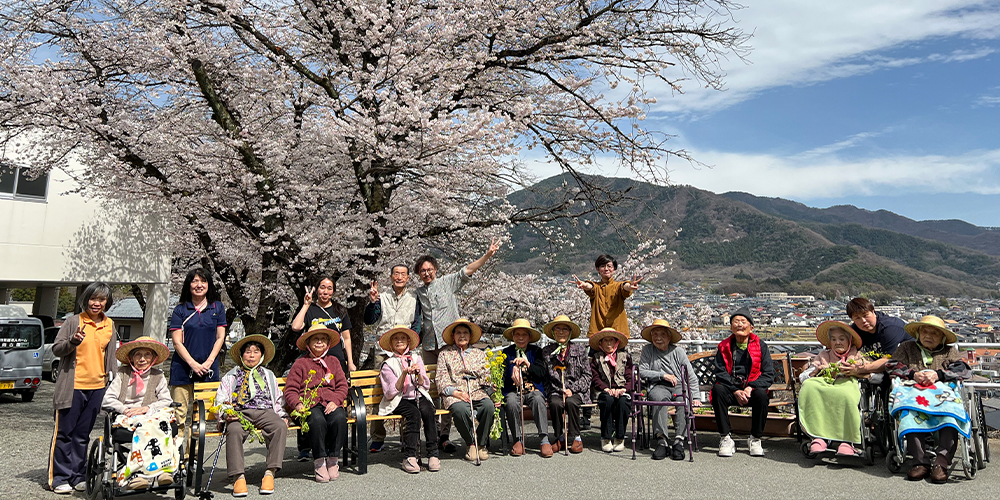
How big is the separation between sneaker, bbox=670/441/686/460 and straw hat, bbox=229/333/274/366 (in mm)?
3483

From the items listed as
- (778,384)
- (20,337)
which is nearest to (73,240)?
(20,337)

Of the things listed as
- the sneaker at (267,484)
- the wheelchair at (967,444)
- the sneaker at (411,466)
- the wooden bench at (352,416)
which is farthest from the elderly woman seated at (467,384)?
the wheelchair at (967,444)

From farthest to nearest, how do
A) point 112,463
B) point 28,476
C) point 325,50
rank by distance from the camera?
point 325,50 → point 28,476 → point 112,463

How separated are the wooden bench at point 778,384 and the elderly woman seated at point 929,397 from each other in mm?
1054

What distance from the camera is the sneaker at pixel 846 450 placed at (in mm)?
5168

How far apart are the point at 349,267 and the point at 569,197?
3.91 metres

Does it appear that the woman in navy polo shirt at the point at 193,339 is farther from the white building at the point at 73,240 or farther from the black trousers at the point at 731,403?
the white building at the point at 73,240

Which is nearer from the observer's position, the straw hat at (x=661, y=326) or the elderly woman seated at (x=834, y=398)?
the elderly woman seated at (x=834, y=398)

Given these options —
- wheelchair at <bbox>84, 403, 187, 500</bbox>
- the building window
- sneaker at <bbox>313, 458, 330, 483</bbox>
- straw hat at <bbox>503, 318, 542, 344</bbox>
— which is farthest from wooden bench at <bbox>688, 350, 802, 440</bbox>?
the building window

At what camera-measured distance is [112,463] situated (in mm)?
4250

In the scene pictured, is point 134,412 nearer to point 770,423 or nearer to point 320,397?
point 320,397

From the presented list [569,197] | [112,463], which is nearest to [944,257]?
[569,197]

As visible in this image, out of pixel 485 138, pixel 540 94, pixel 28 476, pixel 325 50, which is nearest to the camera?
pixel 28 476

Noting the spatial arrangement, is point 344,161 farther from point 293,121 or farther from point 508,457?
point 508,457
